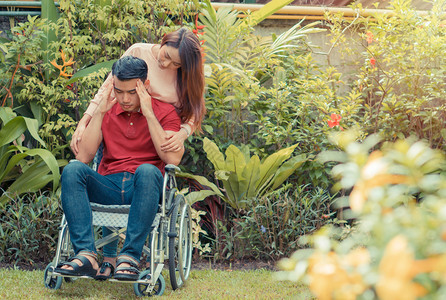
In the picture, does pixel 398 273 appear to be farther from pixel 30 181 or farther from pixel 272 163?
pixel 30 181

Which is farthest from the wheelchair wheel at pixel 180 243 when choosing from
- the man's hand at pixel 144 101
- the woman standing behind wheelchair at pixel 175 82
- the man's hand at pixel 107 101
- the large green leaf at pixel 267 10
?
the large green leaf at pixel 267 10

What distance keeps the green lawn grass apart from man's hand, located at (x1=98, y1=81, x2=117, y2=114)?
952 millimetres

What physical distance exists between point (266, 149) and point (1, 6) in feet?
8.04

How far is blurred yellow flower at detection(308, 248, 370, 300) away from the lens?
65 cm

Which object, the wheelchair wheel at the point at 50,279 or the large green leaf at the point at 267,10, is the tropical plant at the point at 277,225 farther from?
the large green leaf at the point at 267,10

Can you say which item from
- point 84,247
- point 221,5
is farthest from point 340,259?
point 221,5

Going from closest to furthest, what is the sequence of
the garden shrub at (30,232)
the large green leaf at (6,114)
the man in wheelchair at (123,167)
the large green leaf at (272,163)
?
the man in wheelchair at (123,167)
the garden shrub at (30,232)
the large green leaf at (6,114)
the large green leaf at (272,163)

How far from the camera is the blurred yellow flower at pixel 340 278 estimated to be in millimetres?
647

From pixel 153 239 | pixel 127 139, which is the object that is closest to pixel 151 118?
pixel 127 139

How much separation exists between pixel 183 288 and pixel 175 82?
1171 millimetres

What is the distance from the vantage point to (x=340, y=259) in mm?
696

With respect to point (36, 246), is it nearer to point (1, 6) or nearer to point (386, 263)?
point (1, 6)

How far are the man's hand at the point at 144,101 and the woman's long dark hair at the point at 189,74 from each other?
292mm

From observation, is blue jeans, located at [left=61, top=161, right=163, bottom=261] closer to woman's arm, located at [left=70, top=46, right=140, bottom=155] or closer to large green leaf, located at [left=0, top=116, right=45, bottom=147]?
woman's arm, located at [left=70, top=46, right=140, bottom=155]
